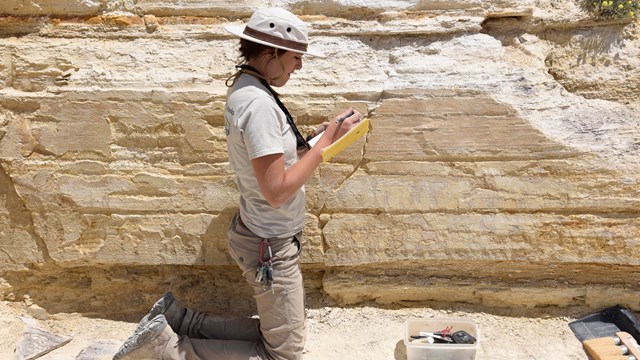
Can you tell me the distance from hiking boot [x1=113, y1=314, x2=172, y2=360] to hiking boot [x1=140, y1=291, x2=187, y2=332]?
0.14m

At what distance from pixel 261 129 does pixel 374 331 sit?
1.66 metres

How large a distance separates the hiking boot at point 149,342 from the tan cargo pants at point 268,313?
1.8 inches

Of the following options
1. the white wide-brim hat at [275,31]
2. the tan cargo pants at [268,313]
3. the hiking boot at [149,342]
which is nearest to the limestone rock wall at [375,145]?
the tan cargo pants at [268,313]

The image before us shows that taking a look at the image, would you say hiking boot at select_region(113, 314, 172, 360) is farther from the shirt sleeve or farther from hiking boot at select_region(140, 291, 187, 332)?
the shirt sleeve

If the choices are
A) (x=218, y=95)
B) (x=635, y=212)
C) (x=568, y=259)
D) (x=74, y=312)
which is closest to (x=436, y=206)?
(x=568, y=259)

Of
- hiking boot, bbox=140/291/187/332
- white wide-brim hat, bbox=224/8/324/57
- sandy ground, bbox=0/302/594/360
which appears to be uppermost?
white wide-brim hat, bbox=224/8/324/57

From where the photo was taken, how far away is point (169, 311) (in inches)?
130

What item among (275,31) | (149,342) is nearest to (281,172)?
(275,31)

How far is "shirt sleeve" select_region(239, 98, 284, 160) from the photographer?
2.48 metres

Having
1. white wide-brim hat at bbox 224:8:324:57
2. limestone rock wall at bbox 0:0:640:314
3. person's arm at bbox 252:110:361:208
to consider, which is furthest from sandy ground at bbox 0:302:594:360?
white wide-brim hat at bbox 224:8:324:57

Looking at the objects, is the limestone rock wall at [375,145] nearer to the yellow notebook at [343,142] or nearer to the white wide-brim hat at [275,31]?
the yellow notebook at [343,142]

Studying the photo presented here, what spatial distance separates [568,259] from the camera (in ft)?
11.4

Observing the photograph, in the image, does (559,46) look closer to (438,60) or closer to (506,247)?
(438,60)

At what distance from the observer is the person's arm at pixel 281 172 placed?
2510 mm
